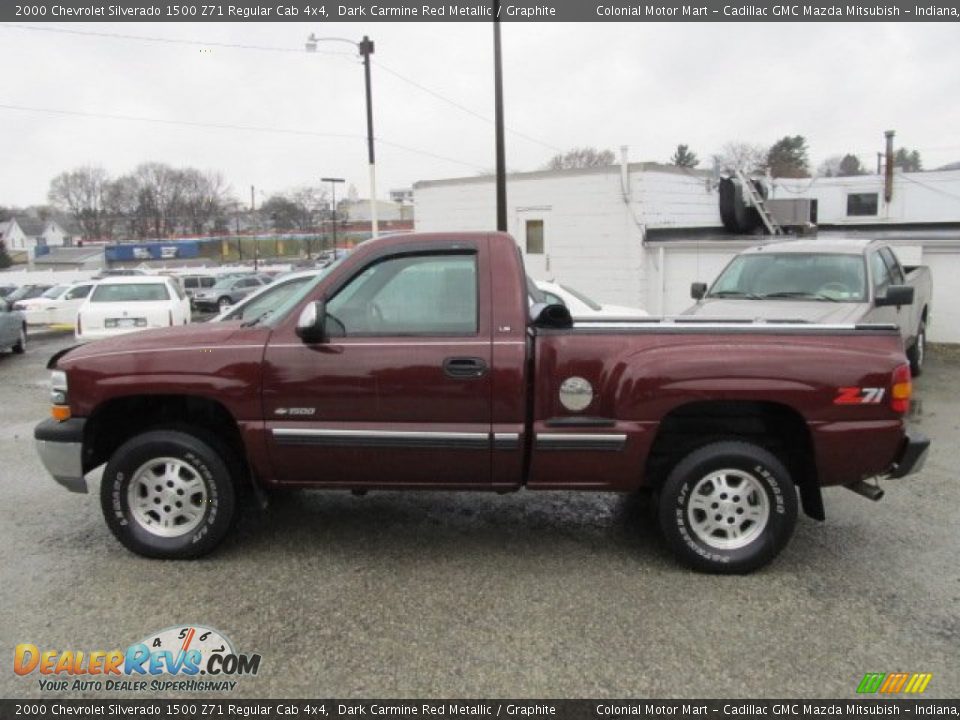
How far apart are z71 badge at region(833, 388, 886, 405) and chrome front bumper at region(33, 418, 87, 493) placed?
4086 millimetres

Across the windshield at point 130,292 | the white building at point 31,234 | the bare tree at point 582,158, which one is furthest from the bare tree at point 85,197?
the windshield at point 130,292

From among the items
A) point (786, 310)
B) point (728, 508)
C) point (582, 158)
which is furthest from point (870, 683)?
point (582, 158)

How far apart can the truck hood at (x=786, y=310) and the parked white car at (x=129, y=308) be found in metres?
9.18

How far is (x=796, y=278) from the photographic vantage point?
817 centimetres

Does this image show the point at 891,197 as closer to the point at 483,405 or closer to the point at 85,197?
Answer: the point at 483,405

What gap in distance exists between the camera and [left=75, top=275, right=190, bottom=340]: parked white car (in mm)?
13109

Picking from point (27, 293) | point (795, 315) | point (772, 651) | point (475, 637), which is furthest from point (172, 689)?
point (27, 293)

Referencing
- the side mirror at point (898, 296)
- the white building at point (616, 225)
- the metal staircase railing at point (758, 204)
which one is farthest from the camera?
the metal staircase railing at point (758, 204)

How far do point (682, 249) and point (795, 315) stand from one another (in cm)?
750

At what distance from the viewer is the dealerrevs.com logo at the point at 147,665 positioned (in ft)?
10.1

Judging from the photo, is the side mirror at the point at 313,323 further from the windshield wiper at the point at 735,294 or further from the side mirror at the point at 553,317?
the windshield wiper at the point at 735,294

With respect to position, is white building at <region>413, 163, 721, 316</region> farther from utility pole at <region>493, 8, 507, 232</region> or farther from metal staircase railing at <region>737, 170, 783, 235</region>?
utility pole at <region>493, 8, 507, 232</region>
